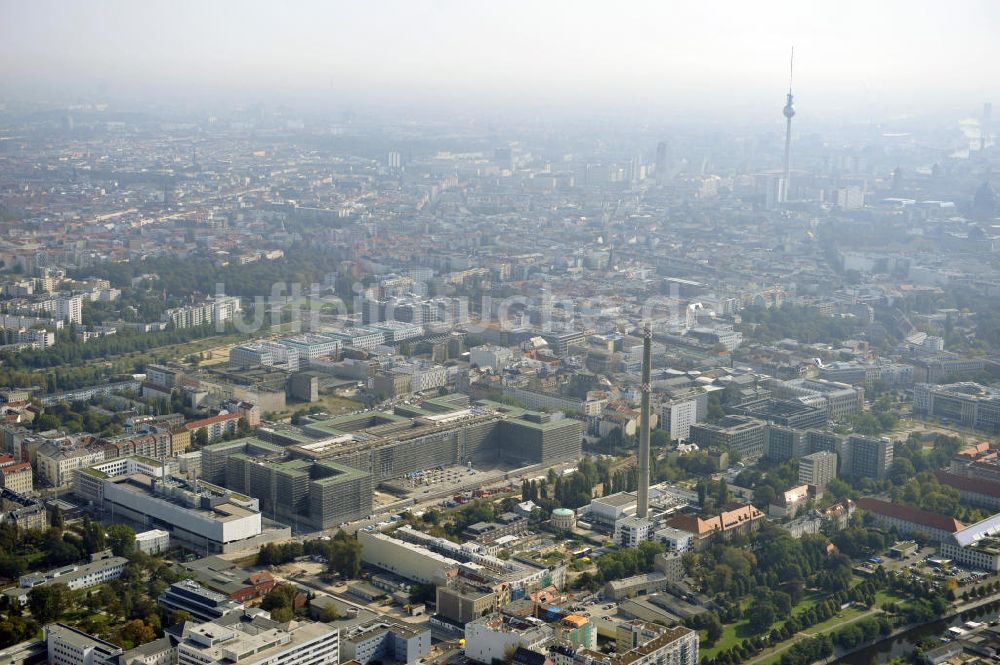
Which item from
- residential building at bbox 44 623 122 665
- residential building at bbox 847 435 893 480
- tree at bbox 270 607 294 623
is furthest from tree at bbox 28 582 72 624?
residential building at bbox 847 435 893 480

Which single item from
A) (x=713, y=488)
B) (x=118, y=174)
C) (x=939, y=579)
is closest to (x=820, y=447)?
(x=713, y=488)

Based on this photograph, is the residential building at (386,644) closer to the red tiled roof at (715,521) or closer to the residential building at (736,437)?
the red tiled roof at (715,521)

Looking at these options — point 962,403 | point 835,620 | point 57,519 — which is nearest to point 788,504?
point 835,620

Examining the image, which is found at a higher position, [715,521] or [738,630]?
[715,521]

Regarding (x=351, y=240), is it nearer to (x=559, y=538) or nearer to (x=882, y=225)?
(x=882, y=225)

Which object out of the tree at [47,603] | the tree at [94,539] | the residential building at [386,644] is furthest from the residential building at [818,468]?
the tree at [47,603]

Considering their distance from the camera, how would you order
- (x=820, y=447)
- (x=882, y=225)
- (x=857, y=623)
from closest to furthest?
1. (x=857, y=623)
2. (x=820, y=447)
3. (x=882, y=225)

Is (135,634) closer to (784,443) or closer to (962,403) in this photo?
(784,443)
